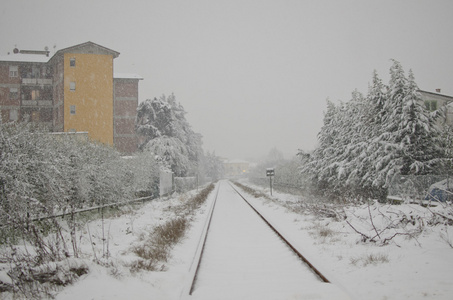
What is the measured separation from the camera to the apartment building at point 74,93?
40.5m

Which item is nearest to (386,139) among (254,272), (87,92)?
(254,272)

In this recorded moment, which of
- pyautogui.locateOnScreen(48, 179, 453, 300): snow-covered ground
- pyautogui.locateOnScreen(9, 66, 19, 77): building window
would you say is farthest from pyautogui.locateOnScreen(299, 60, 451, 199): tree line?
pyautogui.locateOnScreen(9, 66, 19, 77): building window

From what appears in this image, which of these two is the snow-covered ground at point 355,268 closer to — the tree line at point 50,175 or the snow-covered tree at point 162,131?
the tree line at point 50,175

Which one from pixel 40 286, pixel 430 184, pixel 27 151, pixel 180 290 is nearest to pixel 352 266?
pixel 180 290

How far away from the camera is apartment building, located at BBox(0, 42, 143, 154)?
1593 inches

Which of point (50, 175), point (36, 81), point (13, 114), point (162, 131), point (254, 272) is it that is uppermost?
point (36, 81)

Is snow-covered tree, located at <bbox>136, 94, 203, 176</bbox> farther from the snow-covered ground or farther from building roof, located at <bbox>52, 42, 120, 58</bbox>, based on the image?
the snow-covered ground

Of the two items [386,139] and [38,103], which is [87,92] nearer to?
[38,103]

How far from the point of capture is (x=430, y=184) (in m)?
14.2

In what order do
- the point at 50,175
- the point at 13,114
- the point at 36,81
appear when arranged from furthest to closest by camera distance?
the point at 36,81, the point at 13,114, the point at 50,175

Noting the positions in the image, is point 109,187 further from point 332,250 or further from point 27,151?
point 332,250

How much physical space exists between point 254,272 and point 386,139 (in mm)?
14174

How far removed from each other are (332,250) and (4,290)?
5.97 metres

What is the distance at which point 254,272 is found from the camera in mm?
5684
